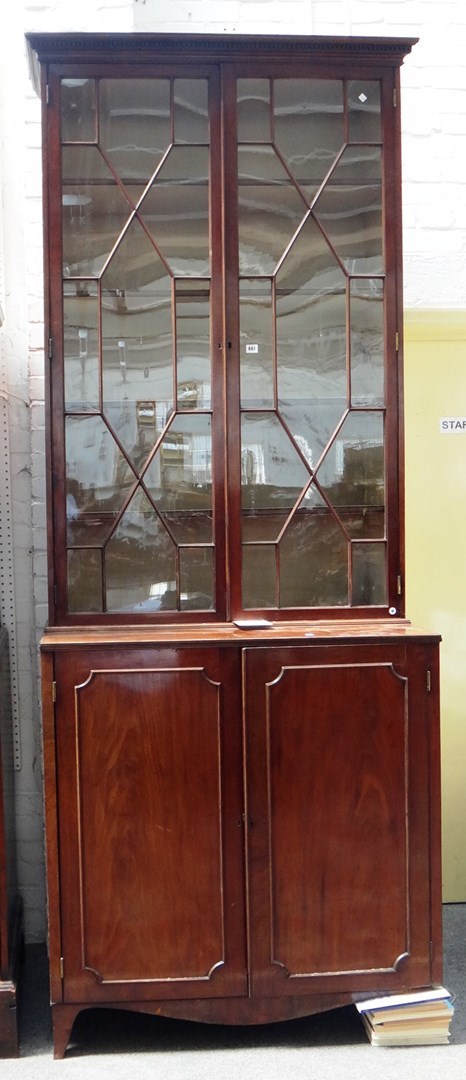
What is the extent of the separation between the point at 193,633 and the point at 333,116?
131 cm

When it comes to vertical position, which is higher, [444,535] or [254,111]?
[254,111]

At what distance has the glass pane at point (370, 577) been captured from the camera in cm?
234

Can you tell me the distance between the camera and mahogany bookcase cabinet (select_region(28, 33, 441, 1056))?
2.18 m

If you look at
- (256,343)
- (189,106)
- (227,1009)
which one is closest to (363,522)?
(256,343)

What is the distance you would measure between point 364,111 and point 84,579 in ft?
4.40

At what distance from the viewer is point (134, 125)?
89.0 inches

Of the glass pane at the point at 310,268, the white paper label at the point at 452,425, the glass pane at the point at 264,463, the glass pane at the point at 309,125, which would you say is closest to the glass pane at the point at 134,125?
the glass pane at the point at 309,125

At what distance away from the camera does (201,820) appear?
2.19 m

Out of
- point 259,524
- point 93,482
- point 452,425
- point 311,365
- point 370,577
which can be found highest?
point 311,365

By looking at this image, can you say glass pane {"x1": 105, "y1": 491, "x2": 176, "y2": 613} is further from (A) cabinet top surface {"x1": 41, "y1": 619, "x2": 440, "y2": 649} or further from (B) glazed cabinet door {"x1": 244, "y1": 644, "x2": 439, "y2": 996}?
(B) glazed cabinet door {"x1": 244, "y1": 644, "x2": 439, "y2": 996}

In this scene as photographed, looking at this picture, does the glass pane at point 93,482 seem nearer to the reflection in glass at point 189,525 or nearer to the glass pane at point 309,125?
the reflection in glass at point 189,525

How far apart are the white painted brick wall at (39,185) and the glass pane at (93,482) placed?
497 mm

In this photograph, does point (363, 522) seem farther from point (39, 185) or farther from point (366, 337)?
point (39, 185)

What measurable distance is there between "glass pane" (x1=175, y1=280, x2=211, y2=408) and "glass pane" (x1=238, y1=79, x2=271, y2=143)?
14.7 inches
